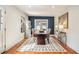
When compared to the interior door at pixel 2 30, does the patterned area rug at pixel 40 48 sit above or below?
below

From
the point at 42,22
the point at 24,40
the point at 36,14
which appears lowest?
the point at 24,40

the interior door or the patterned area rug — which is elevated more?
the interior door

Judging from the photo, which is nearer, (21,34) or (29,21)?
(29,21)

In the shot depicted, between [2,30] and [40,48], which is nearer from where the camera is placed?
[2,30]

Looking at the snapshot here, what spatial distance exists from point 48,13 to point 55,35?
2.21m

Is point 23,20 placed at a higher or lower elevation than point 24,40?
higher

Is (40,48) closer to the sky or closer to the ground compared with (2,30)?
closer to the ground

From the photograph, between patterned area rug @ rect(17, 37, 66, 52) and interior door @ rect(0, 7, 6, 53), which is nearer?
interior door @ rect(0, 7, 6, 53)

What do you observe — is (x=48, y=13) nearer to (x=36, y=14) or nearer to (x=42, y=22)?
(x=36, y=14)

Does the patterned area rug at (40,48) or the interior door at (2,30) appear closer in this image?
the interior door at (2,30)

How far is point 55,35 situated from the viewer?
832cm
